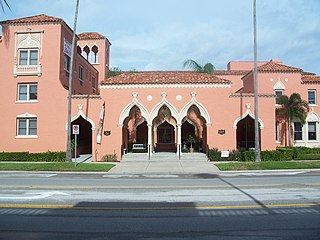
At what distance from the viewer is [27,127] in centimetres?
2717

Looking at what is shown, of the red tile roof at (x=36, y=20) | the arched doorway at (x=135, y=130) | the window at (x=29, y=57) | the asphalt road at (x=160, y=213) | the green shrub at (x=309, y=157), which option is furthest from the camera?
the arched doorway at (x=135, y=130)

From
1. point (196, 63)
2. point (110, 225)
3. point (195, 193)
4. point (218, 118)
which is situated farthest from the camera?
point (196, 63)

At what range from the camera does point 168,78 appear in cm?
2612

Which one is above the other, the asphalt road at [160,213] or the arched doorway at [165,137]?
the arched doorway at [165,137]

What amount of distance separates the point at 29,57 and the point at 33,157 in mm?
8785

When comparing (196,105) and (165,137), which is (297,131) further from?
(165,137)

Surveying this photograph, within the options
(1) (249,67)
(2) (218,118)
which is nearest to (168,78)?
(2) (218,118)

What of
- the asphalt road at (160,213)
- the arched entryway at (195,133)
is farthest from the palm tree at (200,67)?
the asphalt road at (160,213)

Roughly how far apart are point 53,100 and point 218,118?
45.7 feet

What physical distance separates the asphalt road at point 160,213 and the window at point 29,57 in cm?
1837

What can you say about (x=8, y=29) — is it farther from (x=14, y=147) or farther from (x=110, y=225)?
(x=110, y=225)

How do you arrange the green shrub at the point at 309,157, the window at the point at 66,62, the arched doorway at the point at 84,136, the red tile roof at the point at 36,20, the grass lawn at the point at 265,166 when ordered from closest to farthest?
the grass lawn at the point at 265,166, the green shrub at the point at 309,157, the red tile roof at the point at 36,20, the window at the point at 66,62, the arched doorway at the point at 84,136

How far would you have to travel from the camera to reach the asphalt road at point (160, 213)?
6074 millimetres

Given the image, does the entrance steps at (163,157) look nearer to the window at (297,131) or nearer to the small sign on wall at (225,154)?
the small sign on wall at (225,154)
